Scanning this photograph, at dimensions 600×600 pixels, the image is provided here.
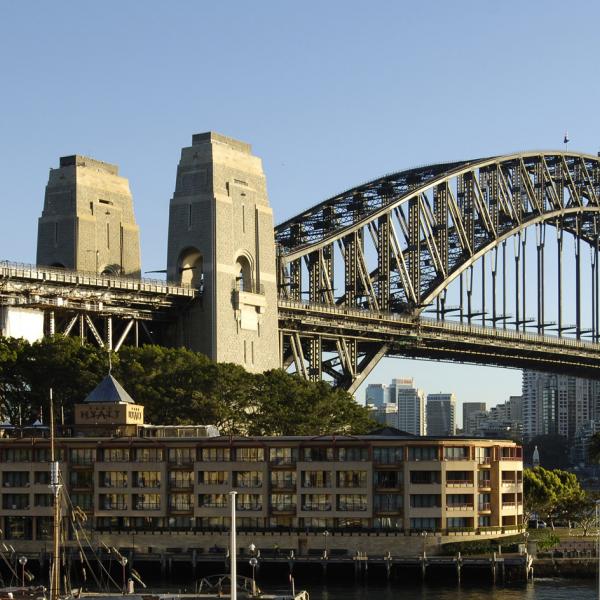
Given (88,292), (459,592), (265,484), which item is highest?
(88,292)

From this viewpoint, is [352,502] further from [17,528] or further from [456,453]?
[17,528]

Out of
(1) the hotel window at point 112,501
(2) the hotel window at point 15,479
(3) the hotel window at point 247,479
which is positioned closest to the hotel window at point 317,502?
(3) the hotel window at point 247,479

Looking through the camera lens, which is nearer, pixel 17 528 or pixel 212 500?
pixel 212 500

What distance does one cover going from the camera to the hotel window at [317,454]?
5059 inches

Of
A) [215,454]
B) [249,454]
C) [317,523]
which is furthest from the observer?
[215,454]

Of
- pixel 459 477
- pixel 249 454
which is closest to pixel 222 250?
pixel 249 454

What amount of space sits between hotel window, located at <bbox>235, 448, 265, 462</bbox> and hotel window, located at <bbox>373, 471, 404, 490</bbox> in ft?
29.7

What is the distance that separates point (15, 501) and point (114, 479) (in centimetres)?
812

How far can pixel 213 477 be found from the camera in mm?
129500

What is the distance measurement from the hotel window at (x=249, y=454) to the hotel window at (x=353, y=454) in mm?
6209

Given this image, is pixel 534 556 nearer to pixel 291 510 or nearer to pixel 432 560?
pixel 432 560

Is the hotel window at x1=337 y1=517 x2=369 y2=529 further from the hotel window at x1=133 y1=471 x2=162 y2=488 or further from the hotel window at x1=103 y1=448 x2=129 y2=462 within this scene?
the hotel window at x1=103 y1=448 x2=129 y2=462

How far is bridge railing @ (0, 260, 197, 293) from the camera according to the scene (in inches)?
5809

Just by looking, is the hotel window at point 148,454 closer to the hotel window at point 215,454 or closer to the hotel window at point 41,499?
the hotel window at point 215,454
